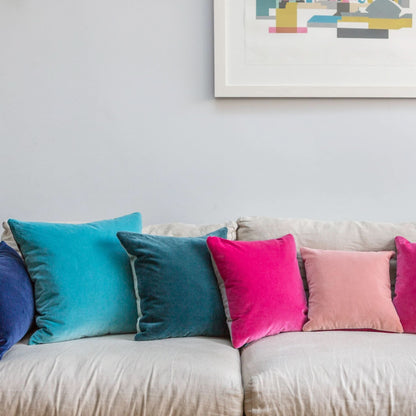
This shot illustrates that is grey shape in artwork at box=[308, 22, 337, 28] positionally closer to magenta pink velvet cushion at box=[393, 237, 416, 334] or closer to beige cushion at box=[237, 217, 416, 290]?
beige cushion at box=[237, 217, 416, 290]

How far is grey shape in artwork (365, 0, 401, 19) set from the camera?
7.88 feet

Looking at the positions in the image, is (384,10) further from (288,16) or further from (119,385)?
(119,385)

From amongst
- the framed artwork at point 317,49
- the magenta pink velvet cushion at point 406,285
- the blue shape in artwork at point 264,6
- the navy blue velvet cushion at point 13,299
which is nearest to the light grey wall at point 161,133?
the framed artwork at point 317,49

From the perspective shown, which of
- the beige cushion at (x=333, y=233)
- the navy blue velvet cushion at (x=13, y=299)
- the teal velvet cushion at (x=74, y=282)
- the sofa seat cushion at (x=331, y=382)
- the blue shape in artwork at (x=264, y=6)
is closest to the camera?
the sofa seat cushion at (x=331, y=382)

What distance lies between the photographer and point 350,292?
188 centimetres

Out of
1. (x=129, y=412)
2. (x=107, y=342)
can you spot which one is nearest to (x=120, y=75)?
(x=107, y=342)

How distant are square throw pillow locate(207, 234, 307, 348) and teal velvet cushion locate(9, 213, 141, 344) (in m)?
0.35

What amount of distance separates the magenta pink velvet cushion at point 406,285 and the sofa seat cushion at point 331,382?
25cm

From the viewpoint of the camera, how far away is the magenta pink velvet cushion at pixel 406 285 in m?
1.86

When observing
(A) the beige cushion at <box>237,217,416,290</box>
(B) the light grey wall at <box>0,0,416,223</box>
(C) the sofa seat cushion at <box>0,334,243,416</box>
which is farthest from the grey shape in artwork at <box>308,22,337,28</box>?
(C) the sofa seat cushion at <box>0,334,243,416</box>

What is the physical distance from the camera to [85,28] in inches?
93.7

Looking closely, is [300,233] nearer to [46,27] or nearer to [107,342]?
[107,342]

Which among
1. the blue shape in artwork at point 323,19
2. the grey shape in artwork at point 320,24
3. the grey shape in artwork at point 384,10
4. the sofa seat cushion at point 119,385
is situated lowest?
the sofa seat cushion at point 119,385

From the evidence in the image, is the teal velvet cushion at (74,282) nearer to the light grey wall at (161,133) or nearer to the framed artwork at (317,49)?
the light grey wall at (161,133)
